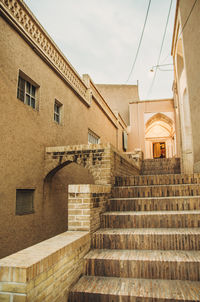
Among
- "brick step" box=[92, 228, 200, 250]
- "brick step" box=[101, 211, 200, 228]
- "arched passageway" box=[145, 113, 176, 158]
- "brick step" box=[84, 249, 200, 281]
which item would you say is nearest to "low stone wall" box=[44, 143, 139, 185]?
"brick step" box=[101, 211, 200, 228]

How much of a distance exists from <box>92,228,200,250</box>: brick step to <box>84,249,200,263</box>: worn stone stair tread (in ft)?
0.28

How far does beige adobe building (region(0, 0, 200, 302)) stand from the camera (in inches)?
80.3

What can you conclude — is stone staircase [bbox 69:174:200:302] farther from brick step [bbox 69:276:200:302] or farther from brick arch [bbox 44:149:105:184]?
brick arch [bbox 44:149:105:184]

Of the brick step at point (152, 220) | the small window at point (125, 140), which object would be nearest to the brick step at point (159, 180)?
the brick step at point (152, 220)

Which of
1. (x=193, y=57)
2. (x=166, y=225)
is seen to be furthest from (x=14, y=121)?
(x=193, y=57)

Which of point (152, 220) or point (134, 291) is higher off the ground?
point (152, 220)

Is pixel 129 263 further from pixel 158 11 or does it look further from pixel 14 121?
pixel 158 11

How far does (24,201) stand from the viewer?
480 centimetres

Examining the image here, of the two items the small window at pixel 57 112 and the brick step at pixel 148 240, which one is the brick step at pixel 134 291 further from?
the small window at pixel 57 112

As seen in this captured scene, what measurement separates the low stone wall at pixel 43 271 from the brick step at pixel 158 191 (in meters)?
1.80

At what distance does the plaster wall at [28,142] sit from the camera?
423 centimetres

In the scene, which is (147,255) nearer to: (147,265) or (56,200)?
(147,265)

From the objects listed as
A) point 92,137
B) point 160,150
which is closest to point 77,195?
point 92,137

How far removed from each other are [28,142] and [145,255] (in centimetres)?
351
